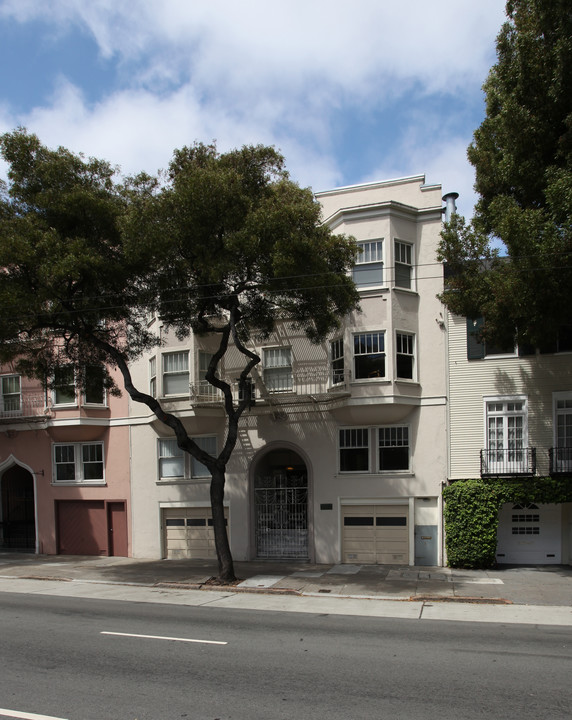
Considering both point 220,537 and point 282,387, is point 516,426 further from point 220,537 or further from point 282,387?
point 220,537

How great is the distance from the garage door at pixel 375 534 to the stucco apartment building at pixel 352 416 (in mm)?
34

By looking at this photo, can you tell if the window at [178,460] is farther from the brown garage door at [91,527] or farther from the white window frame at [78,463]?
the white window frame at [78,463]

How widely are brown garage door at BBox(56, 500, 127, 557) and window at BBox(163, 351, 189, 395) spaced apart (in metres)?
5.32

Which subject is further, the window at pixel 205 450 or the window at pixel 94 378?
the window at pixel 205 450

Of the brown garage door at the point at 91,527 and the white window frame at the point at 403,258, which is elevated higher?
the white window frame at the point at 403,258

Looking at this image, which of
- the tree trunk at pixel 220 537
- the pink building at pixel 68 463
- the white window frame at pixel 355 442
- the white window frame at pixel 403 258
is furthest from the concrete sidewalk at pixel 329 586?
the white window frame at pixel 403 258

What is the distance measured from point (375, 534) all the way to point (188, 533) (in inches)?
278

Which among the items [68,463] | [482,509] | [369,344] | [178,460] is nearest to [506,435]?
[482,509]

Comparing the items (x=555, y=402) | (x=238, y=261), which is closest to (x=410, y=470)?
(x=555, y=402)

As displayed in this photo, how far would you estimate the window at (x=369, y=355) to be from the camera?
20.2 meters

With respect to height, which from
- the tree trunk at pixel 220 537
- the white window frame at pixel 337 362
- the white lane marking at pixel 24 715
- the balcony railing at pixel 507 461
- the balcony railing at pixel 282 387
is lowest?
the tree trunk at pixel 220 537

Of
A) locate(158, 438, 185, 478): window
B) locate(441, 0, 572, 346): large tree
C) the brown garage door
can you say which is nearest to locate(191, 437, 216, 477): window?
locate(158, 438, 185, 478): window

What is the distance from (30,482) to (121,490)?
19.0ft

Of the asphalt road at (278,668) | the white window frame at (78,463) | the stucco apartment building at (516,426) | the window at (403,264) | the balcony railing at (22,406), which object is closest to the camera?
the asphalt road at (278,668)
